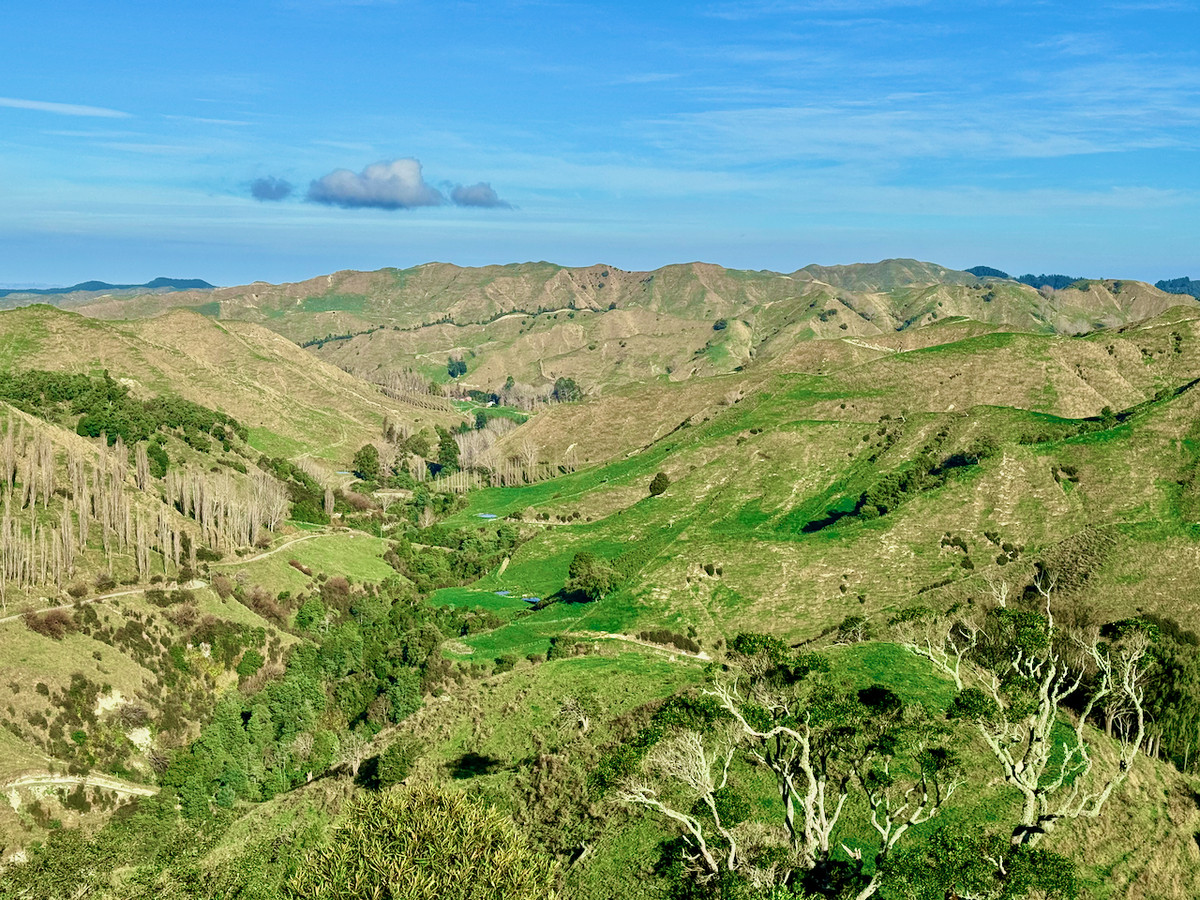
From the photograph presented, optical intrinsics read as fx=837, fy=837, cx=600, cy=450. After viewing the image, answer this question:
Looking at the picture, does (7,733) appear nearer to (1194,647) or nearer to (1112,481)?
(1194,647)

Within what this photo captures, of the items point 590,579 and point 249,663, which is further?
point 590,579

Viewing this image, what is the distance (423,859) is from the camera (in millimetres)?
37219

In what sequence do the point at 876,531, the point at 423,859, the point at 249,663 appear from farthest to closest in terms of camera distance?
the point at 876,531 → the point at 249,663 → the point at 423,859

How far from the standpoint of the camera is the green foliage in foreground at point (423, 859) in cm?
3581

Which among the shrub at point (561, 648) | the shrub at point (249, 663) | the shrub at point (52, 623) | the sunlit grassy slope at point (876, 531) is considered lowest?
the shrub at point (249, 663)

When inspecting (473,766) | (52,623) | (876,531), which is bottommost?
(473,766)

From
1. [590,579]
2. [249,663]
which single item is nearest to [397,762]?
[249,663]

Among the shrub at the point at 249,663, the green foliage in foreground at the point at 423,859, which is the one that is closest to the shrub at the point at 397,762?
the green foliage in foreground at the point at 423,859

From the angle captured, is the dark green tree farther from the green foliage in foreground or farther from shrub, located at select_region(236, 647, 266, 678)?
the green foliage in foreground

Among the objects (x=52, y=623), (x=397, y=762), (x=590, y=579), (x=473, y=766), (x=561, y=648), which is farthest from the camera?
(x=590, y=579)

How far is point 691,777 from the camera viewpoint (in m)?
38.4

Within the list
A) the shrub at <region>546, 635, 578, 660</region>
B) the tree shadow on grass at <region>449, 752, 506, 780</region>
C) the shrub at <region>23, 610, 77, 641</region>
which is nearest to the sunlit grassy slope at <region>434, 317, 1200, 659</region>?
the shrub at <region>546, 635, 578, 660</region>

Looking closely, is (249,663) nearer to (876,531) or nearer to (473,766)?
(473,766)

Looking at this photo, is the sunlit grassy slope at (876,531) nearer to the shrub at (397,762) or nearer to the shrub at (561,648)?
the shrub at (561,648)
